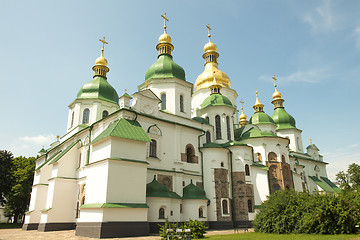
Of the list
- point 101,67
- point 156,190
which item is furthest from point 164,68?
point 156,190

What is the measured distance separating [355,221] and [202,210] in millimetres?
10256

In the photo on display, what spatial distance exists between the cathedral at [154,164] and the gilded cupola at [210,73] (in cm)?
494

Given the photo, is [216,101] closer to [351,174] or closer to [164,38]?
[164,38]

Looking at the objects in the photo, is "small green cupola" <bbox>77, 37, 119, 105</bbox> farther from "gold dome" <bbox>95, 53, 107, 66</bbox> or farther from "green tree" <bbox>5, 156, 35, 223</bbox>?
"green tree" <bbox>5, 156, 35, 223</bbox>

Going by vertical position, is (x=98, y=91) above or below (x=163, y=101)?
above

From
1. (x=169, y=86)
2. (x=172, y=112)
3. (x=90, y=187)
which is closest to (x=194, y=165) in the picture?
(x=172, y=112)

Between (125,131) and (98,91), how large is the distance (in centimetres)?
1208

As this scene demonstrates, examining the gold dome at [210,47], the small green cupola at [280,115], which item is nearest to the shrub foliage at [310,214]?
the small green cupola at [280,115]

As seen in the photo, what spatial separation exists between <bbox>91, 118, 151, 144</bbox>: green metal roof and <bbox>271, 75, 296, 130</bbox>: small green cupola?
27.4 meters

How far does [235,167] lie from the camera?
2406cm

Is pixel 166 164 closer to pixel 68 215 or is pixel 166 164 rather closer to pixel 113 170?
pixel 113 170

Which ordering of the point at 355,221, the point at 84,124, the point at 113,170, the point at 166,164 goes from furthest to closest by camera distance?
1. the point at 84,124
2. the point at 166,164
3. the point at 113,170
4. the point at 355,221

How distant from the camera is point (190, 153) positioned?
22.9 meters

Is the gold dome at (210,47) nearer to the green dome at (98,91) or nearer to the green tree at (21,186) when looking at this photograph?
the green dome at (98,91)
